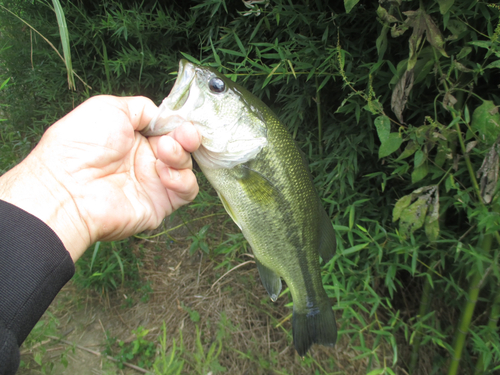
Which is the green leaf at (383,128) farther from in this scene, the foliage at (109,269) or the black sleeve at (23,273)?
the foliage at (109,269)

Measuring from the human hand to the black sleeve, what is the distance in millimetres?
87

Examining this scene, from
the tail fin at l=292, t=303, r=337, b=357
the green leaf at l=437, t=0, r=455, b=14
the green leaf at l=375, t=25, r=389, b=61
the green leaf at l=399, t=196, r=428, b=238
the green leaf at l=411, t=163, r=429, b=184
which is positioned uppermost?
the green leaf at l=437, t=0, r=455, b=14

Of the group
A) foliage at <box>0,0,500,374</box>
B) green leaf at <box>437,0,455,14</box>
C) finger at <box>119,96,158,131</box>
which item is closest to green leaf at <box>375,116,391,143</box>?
foliage at <box>0,0,500,374</box>

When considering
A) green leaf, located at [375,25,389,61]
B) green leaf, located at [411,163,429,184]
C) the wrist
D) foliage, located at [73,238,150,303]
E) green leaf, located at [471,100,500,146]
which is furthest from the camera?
foliage, located at [73,238,150,303]

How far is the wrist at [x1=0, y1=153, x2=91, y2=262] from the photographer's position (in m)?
1.17

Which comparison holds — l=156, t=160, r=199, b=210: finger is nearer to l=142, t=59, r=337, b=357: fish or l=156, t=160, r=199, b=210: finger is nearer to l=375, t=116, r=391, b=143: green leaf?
l=142, t=59, r=337, b=357: fish

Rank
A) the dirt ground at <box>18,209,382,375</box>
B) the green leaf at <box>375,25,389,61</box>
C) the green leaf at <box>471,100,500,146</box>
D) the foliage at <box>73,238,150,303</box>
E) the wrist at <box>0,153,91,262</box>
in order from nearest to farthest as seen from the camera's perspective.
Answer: the wrist at <box>0,153,91,262</box> < the green leaf at <box>471,100,500,146</box> < the green leaf at <box>375,25,389,61</box> < the dirt ground at <box>18,209,382,375</box> < the foliage at <box>73,238,150,303</box>

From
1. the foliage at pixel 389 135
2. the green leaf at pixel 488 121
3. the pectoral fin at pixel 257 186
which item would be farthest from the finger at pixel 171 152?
the green leaf at pixel 488 121

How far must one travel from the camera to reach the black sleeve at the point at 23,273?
0.95 m

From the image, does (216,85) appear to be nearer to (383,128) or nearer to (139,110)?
(139,110)

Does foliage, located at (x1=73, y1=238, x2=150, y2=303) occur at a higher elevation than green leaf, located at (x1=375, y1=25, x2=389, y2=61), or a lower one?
lower

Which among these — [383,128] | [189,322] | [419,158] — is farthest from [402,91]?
[189,322]

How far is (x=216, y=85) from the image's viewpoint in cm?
127

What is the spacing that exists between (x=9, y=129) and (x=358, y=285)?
4.75 metres
